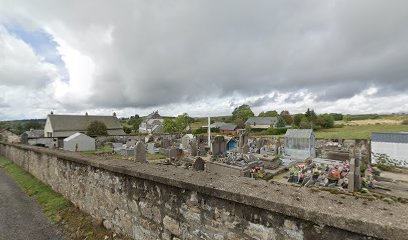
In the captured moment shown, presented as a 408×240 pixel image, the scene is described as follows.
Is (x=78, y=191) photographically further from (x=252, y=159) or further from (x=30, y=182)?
(x=252, y=159)

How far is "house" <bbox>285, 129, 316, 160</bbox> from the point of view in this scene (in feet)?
68.7

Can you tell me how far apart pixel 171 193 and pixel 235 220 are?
1149 mm

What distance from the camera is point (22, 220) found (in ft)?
18.2

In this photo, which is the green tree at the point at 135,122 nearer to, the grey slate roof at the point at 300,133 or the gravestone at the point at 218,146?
the gravestone at the point at 218,146

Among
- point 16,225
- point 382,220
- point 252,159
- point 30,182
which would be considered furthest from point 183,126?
point 382,220

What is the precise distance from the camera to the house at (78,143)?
27445 millimetres

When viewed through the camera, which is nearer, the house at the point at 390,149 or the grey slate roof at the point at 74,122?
the house at the point at 390,149

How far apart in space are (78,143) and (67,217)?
1022 inches

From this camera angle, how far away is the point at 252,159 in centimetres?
1716

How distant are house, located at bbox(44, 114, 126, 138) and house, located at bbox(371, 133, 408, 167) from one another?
44207mm

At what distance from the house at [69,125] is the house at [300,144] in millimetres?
37243

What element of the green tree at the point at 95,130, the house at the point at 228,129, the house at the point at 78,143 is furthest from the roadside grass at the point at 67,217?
the house at the point at 228,129

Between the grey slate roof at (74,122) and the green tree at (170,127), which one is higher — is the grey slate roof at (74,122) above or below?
above

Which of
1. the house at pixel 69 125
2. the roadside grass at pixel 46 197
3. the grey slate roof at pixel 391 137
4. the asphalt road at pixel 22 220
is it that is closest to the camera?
the asphalt road at pixel 22 220
